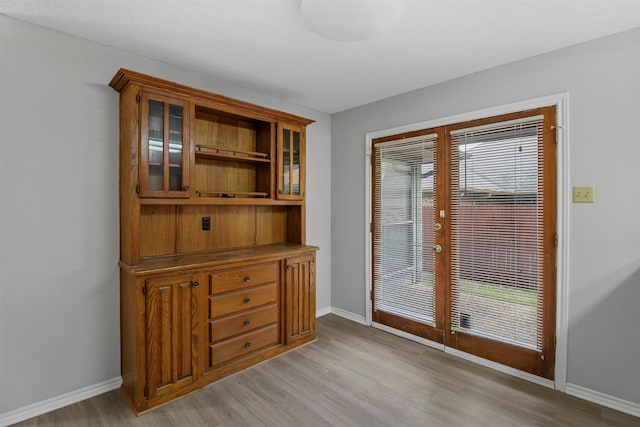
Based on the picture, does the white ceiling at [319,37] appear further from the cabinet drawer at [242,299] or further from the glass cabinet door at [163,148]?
the cabinet drawer at [242,299]

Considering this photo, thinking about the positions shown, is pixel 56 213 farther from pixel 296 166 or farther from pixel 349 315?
pixel 349 315

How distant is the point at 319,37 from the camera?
2.13 metres

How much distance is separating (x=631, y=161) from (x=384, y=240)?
2.04 m

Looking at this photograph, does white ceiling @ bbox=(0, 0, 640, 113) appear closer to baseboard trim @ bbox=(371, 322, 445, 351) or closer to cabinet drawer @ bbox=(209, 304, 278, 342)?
cabinet drawer @ bbox=(209, 304, 278, 342)

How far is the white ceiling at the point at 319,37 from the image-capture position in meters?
1.80

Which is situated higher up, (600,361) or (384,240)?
(384,240)

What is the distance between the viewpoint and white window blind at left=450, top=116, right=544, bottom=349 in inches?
94.7

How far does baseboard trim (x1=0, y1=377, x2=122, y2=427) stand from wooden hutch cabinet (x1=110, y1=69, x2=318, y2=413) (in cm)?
13

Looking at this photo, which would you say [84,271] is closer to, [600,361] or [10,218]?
[10,218]

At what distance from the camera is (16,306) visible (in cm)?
193

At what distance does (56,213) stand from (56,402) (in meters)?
1.27

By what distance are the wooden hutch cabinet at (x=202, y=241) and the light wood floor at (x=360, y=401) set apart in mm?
175

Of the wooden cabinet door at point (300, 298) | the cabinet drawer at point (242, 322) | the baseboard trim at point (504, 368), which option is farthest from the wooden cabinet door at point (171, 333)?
the baseboard trim at point (504, 368)

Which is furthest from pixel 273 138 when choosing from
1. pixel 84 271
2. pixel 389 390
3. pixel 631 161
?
pixel 631 161
